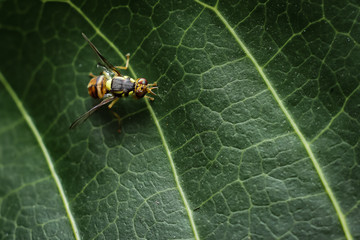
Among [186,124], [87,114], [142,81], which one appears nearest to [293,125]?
[186,124]

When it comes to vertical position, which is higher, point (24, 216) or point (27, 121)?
point (27, 121)

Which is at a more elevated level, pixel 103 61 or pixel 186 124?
pixel 103 61

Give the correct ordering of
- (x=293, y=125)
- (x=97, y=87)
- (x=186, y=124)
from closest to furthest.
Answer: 1. (x=293, y=125)
2. (x=186, y=124)
3. (x=97, y=87)

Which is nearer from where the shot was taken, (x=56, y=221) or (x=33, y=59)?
(x=56, y=221)

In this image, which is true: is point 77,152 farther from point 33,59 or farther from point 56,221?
point 33,59

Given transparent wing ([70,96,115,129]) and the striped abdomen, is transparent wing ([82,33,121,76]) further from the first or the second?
transparent wing ([70,96,115,129])

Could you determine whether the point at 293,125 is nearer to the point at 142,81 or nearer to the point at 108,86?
the point at 142,81

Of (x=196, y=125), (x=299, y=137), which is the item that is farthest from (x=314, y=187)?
(x=196, y=125)
